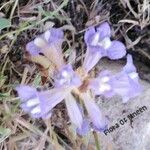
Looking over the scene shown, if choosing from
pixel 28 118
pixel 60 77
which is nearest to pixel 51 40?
pixel 60 77

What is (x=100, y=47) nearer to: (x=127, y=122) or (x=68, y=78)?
(x=68, y=78)

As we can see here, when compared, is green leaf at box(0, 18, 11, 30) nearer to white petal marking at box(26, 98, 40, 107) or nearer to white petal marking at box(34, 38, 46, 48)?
white petal marking at box(34, 38, 46, 48)

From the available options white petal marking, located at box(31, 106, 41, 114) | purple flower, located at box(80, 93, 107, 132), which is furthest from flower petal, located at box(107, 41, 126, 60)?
white petal marking, located at box(31, 106, 41, 114)

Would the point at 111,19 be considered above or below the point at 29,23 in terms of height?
below

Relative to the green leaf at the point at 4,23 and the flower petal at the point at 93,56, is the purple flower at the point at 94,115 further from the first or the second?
the green leaf at the point at 4,23

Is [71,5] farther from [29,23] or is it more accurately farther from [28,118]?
[28,118]

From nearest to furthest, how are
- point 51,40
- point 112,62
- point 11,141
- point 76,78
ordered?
point 76,78 < point 51,40 < point 11,141 < point 112,62
